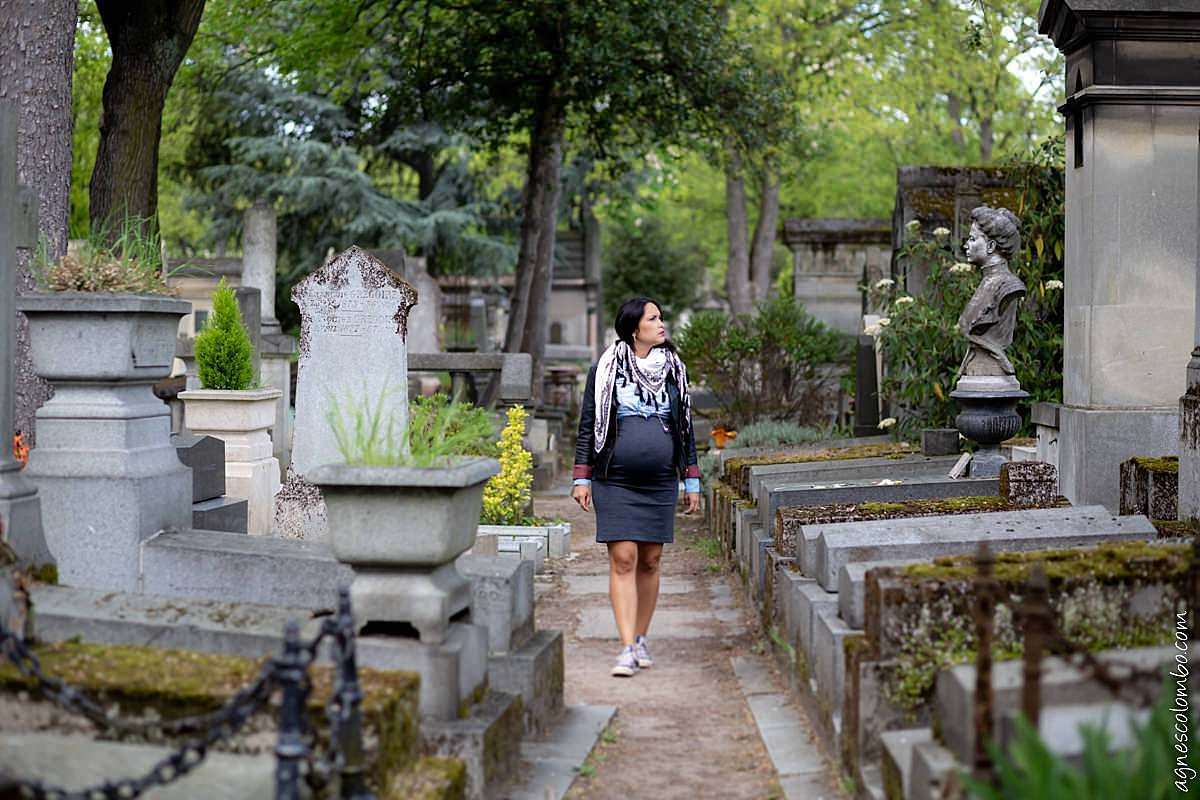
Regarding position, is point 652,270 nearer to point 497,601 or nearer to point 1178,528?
point 1178,528

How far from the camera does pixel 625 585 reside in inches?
298


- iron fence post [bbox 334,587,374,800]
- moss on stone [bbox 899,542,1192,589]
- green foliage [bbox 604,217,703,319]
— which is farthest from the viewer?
green foliage [bbox 604,217,703,319]

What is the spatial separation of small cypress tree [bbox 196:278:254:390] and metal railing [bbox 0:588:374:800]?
728cm

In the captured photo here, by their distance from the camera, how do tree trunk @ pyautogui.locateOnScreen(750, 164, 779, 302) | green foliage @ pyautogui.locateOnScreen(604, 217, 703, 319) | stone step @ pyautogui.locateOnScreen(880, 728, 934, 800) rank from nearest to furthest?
stone step @ pyautogui.locateOnScreen(880, 728, 934, 800) → tree trunk @ pyautogui.locateOnScreen(750, 164, 779, 302) → green foliage @ pyautogui.locateOnScreen(604, 217, 703, 319)

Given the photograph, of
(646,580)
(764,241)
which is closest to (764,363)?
(646,580)

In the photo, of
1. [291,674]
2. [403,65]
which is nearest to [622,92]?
[403,65]

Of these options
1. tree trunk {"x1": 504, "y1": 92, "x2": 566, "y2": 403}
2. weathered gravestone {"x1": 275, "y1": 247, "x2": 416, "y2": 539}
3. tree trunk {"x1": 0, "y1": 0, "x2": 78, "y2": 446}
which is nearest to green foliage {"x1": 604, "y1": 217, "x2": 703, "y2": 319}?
tree trunk {"x1": 504, "y1": 92, "x2": 566, "y2": 403}

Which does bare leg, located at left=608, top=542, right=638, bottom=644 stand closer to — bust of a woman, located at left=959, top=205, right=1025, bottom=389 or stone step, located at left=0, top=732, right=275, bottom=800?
stone step, located at left=0, top=732, right=275, bottom=800

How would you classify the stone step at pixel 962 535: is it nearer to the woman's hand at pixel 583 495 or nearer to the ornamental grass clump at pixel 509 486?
the woman's hand at pixel 583 495

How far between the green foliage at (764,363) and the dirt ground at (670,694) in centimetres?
574

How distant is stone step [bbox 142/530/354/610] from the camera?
6.18 meters

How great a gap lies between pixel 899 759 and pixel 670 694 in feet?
8.69

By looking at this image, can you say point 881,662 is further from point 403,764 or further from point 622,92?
point 622,92

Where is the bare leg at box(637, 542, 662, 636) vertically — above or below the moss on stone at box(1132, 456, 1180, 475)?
below
